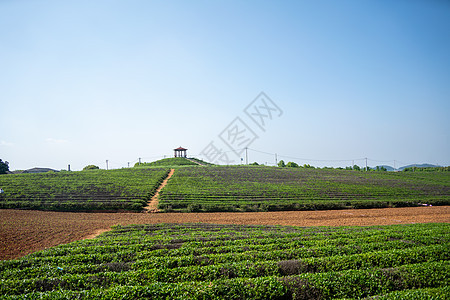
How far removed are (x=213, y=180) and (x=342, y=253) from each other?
3810 cm

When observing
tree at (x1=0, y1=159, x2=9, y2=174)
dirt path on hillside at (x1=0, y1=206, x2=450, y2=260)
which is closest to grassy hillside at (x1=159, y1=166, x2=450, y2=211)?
dirt path on hillside at (x1=0, y1=206, x2=450, y2=260)

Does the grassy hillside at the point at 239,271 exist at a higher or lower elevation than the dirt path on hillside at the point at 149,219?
higher

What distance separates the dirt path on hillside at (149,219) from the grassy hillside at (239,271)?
7551mm

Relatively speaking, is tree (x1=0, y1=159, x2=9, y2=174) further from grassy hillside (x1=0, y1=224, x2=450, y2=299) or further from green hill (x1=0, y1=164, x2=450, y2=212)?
grassy hillside (x1=0, y1=224, x2=450, y2=299)

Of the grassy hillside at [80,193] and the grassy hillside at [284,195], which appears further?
the grassy hillside at [284,195]

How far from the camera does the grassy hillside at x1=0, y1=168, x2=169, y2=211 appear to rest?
29922 mm

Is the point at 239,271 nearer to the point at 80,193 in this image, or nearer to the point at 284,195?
the point at 284,195

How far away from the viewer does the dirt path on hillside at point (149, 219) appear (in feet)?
56.9

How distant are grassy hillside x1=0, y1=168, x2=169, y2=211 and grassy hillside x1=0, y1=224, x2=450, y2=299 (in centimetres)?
2062

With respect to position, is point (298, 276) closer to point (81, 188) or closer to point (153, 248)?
point (153, 248)

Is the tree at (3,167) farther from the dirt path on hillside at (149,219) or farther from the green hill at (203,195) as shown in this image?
the dirt path on hillside at (149,219)

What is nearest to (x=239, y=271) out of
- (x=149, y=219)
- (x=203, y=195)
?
(x=149, y=219)

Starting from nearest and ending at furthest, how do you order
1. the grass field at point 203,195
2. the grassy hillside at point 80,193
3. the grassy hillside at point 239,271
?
the grassy hillside at point 239,271 < the grassy hillside at point 80,193 < the grass field at point 203,195

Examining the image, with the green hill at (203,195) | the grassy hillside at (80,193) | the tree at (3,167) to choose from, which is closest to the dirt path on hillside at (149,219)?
the green hill at (203,195)
